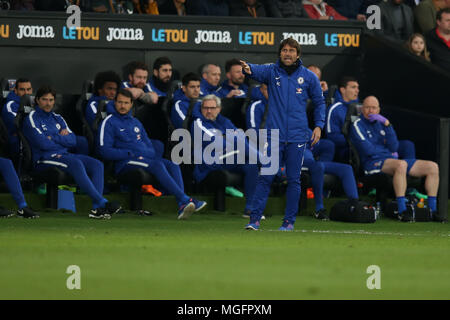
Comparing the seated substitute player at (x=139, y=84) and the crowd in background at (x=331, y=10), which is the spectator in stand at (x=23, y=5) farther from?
the seated substitute player at (x=139, y=84)

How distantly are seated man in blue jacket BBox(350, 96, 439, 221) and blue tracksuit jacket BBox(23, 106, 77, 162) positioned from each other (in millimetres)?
3829

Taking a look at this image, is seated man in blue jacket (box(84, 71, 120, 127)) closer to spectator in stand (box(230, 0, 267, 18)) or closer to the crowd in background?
the crowd in background

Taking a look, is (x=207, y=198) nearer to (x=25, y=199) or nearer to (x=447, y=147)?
(x=25, y=199)

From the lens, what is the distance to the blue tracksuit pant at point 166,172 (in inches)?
482

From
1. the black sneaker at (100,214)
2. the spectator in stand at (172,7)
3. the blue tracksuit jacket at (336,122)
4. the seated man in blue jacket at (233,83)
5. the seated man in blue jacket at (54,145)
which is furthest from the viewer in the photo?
the spectator in stand at (172,7)

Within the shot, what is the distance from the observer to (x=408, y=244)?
353 inches

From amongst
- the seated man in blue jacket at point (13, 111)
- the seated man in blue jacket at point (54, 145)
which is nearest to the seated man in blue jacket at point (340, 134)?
the seated man in blue jacket at point (54, 145)

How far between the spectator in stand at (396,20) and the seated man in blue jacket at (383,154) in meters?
3.03

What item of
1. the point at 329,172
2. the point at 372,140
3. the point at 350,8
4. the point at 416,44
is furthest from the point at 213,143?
the point at 350,8

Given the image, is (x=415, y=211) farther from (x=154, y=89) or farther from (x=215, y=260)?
(x=215, y=260)

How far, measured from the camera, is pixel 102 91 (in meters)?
13.6

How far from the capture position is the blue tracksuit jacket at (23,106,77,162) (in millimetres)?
12484
